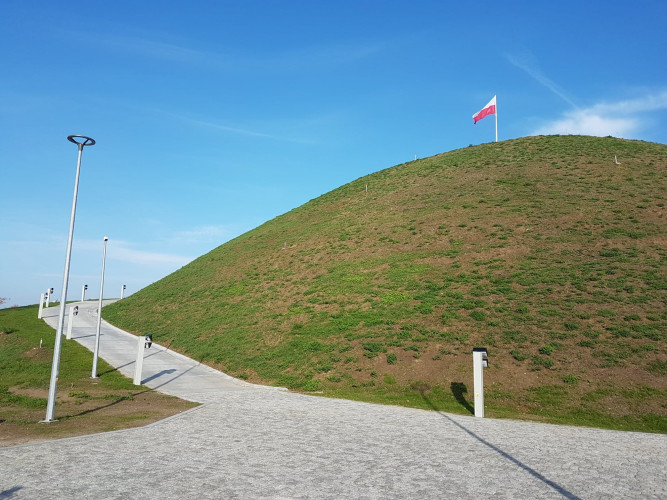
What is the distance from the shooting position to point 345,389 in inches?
794

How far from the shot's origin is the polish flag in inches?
1997

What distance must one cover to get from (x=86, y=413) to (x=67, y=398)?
301 cm

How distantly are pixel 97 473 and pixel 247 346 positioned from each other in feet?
62.5

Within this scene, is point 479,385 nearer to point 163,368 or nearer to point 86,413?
point 86,413

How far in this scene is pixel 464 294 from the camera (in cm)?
2727

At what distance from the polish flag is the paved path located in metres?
43.5

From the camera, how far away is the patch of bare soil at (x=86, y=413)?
11.3 m

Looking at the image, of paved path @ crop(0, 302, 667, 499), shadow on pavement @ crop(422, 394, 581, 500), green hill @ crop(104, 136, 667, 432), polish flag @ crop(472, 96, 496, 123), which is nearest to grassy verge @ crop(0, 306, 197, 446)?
paved path @ crop(0, 302, 667, 499)

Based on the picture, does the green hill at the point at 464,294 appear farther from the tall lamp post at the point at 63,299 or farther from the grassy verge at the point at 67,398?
the tall lamp post at the point at 63,299

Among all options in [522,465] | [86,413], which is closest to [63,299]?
[86,413]

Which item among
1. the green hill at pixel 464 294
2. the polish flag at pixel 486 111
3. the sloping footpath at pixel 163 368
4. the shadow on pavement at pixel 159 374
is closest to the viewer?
the green hill at pixel 464 294

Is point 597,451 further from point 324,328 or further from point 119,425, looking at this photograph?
point 324,328

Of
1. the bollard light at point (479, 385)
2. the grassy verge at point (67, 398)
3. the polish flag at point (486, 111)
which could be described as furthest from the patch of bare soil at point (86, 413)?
the polish flag at point (486, 111)

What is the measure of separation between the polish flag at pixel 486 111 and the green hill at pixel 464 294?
525 cm
